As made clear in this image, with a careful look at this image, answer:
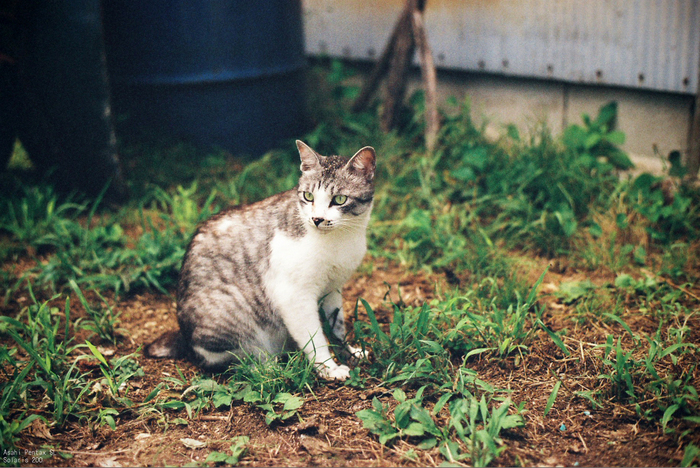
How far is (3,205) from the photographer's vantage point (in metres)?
3.67

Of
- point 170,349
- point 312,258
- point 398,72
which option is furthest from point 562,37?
point 170,349

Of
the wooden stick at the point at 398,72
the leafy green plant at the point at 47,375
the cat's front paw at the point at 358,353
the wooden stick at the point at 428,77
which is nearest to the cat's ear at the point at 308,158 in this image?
the cat's front paw at the point at 358,353

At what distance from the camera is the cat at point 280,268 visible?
230cm

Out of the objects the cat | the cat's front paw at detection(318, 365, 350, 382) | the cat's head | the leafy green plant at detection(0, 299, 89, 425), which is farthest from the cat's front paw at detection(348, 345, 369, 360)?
the leafy green plant at detection(0, 299, 89, 425)

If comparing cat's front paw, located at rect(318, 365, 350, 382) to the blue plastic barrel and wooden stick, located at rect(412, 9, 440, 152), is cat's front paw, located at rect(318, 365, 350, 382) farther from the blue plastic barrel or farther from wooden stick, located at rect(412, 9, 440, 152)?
the blue plastic barrel

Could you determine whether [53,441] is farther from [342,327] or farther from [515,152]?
[515,152]

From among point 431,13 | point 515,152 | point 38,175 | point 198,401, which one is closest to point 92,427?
point 198,401

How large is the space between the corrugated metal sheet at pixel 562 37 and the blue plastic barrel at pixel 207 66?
2.97 ft

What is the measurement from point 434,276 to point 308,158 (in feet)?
3.86

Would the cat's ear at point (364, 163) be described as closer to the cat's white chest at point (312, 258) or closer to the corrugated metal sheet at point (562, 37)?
the cat's white chest at point (312, 258)

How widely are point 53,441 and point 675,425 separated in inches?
90.8

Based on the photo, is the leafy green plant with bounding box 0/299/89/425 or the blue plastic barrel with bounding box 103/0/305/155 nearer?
the leafy green plant with bounding box 0/299/89/425

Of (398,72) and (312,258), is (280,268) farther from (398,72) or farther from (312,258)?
(398,72)

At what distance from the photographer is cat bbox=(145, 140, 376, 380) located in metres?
2.30
